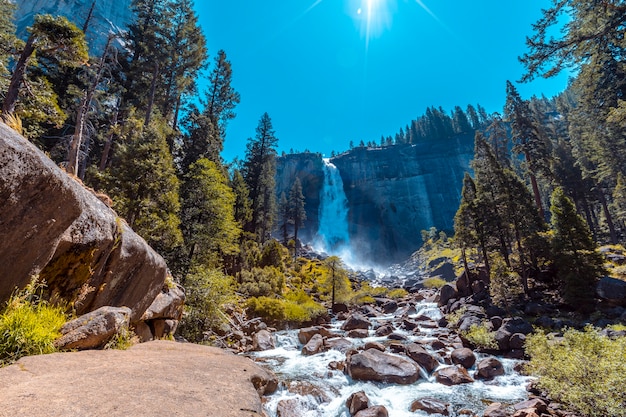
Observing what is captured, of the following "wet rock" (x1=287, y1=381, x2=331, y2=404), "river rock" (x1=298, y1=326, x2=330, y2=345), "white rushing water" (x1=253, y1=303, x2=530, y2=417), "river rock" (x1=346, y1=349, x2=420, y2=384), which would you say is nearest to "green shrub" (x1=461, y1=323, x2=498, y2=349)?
"white rushing water" (x1=253, y1=303, x2=530, y2=417)

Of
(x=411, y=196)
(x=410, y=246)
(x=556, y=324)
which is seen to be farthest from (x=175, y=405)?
(x=411, y=196)

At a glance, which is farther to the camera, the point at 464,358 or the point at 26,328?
A: the point at 464,358

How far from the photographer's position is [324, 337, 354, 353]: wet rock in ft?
53.1

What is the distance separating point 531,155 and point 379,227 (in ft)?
217

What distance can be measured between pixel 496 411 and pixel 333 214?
89.9m

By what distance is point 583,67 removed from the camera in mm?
11328

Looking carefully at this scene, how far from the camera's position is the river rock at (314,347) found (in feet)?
51.6

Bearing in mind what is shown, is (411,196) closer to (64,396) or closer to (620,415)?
(620,415)

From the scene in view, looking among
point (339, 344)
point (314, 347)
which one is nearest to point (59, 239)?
point (314, 347)

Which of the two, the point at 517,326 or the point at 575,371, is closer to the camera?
the point at 575,371

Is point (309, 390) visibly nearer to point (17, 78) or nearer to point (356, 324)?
point (356, 324)

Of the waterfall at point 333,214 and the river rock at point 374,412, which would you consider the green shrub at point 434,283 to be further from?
the waterfall at point 333,214

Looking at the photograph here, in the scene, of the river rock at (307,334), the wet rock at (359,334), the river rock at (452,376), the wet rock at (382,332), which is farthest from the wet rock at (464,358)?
the river rock at (307,334)

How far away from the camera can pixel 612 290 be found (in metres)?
17.4
